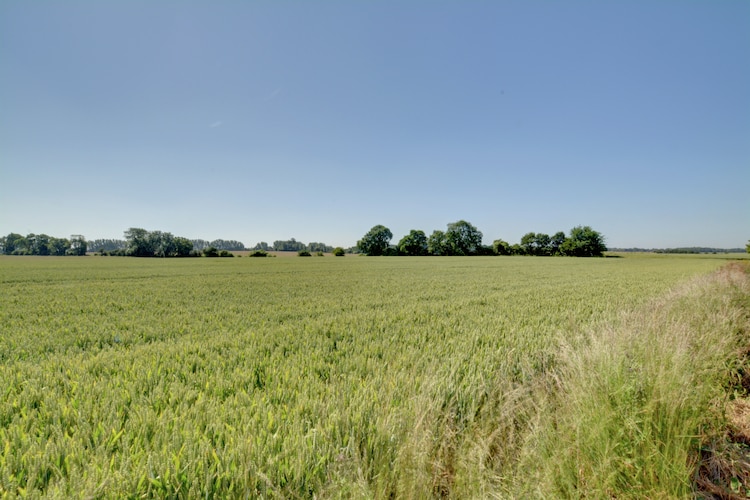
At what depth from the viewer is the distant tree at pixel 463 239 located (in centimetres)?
10269

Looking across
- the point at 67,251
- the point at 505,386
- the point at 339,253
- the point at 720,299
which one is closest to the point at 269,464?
the point at 505,386

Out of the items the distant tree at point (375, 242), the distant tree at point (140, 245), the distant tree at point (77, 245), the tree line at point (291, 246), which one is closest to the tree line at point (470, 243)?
the distant tree at point (375, 242)

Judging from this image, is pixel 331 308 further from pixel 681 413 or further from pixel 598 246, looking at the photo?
pixel 598 246

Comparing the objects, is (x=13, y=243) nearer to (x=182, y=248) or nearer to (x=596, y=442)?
(x=182, y=248)

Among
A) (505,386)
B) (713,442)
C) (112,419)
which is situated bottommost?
(713,442)

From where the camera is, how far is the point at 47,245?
9881 centimetres

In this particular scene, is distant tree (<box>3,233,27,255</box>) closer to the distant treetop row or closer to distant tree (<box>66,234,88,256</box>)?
the distant treetop row

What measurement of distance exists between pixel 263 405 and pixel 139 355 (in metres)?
3.26

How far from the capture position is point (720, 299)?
764 centimetres

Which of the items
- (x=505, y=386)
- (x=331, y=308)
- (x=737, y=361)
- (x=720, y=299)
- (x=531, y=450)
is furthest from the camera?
(x=331, y=308)

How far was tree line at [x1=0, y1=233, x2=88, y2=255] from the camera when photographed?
98.4 meters

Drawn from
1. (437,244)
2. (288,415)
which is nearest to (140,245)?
(437,244)

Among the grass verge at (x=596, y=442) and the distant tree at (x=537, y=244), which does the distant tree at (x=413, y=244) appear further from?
the grass verge at (x=596, y=442)

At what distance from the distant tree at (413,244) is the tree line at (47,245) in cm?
11253
